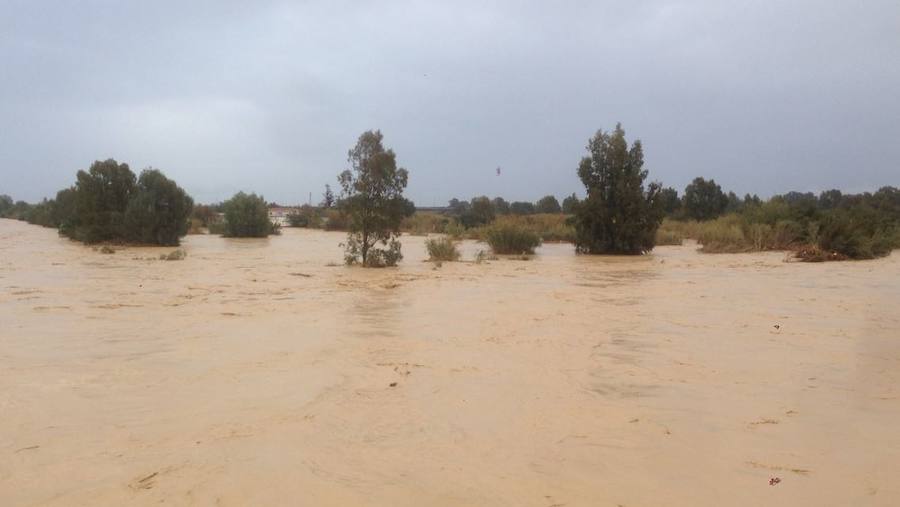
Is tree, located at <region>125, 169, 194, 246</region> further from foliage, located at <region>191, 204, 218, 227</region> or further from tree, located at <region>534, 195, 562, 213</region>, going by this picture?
tree, located at <region>534, 195, 562, 213</region>

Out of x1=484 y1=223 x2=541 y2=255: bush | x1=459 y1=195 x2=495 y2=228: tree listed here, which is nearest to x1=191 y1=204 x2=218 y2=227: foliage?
x1=459 y1=195 x2=495 y2=228: tree

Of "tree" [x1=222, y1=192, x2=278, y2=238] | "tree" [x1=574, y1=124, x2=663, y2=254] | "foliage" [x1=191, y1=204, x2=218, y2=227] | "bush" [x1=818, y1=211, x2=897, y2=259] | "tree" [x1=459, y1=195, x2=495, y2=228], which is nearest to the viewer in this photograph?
"bush" [x1=818, y1=211, x2=897, y2=259]

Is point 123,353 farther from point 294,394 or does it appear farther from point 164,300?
Result: point 164,300

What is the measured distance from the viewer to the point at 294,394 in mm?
4852

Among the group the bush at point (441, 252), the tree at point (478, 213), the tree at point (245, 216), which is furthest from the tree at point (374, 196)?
the tree at point (478, 213)

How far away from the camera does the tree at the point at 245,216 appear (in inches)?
1441

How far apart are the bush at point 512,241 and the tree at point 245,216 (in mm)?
17510

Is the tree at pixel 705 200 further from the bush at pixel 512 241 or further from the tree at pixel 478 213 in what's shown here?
the bush at pixel 512 241

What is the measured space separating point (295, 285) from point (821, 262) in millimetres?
16085

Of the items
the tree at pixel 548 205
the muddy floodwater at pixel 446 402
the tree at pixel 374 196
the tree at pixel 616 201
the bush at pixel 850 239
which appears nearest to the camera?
the muddy floodwater at pixel 446 402

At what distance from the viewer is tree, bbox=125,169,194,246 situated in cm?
2583

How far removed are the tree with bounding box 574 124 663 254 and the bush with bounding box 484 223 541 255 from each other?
2.20 m

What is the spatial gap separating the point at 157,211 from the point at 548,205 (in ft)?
178

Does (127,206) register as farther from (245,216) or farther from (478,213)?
(478,213)
